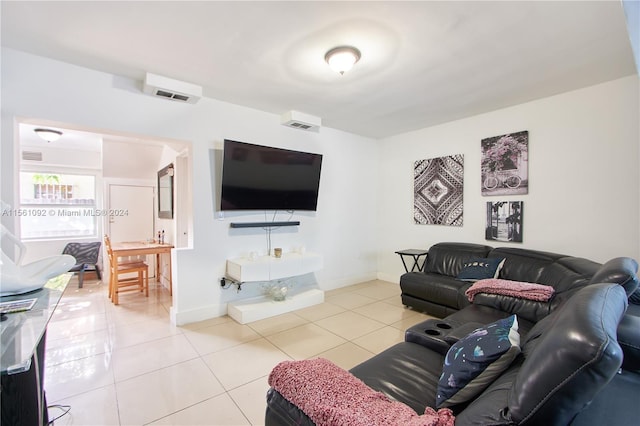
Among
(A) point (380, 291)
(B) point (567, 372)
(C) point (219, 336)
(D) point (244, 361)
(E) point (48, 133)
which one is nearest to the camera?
(B) point (567, 372)

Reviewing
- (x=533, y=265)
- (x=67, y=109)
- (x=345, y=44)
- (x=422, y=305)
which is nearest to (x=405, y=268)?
(x=422, y=305)

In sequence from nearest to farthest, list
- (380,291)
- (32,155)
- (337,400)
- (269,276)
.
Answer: (337,400) < (269,276) < (380,291) < (32,155)

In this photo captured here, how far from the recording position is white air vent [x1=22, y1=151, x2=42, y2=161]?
5247 mm

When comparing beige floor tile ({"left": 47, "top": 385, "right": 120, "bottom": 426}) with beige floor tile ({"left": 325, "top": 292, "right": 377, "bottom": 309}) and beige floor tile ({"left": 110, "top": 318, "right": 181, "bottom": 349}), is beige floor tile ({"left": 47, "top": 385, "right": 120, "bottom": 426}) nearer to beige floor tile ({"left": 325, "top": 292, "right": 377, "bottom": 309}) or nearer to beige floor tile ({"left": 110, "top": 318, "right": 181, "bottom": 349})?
beige floor tile ({"left": 110, "top": 318, "right": 181, "bottom": 349})

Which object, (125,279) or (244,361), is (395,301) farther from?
(125,279)

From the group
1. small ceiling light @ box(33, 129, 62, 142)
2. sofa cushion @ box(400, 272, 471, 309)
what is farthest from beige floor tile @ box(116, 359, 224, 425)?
small ceiling light @ box(33, 129, 62, 142)

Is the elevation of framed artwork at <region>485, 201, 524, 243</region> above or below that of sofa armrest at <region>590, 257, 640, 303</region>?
above

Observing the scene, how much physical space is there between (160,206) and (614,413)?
20.5 feet

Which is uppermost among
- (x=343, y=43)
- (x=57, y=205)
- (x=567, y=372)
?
(x=343, y=43)

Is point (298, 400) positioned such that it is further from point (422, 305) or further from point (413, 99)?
point (413, 99)

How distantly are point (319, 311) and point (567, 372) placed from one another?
3.28 metres

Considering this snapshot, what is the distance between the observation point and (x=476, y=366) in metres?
1.22

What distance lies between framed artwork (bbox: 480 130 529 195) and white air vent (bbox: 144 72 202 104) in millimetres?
3788

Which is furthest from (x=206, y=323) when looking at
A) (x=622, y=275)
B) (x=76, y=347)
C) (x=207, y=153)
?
(x=622, y=275)
